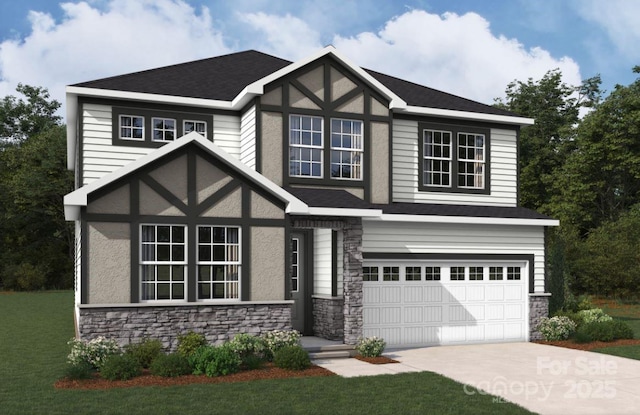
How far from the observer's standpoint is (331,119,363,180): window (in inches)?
723

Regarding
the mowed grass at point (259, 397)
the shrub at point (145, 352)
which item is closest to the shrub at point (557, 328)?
the mowed grass at point (259, 397)

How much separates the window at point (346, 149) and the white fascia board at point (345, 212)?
2.23 m

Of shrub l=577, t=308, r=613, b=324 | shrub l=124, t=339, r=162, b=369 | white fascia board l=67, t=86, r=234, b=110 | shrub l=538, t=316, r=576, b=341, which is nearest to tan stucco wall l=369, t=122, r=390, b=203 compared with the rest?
white fascia board l=67, t=86, r=234, b=110

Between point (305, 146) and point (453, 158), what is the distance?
4955 mm

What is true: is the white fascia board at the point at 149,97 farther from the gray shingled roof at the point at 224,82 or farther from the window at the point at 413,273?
the window at the point at 413,273

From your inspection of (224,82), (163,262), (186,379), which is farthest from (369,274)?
(224,82)

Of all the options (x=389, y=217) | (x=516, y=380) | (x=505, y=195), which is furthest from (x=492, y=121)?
(x=516, y=380)

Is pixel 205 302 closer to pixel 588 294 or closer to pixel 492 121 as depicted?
pixel 492 121

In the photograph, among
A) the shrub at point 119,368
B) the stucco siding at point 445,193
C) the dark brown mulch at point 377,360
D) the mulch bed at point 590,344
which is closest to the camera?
the shrub at point 119,368

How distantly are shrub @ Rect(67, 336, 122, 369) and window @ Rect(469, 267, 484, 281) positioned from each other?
10.3m

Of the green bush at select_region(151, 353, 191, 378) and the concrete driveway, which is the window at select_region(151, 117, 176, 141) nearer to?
the green bush at select_region(151, 353, 191, 378)

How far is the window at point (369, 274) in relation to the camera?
1786cm

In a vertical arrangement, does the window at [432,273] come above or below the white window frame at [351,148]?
below

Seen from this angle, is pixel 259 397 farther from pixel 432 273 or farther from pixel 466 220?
pixel 466 220
